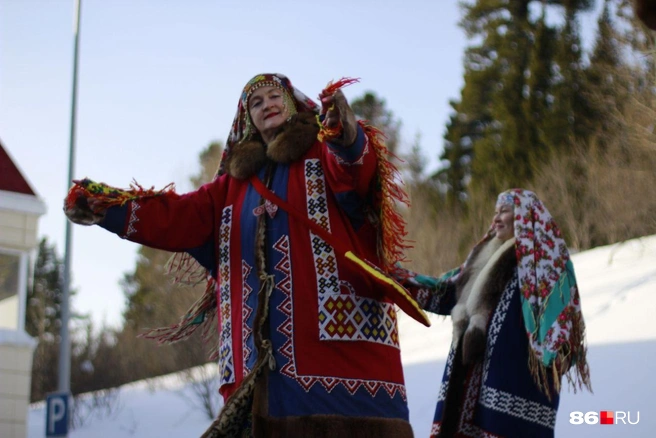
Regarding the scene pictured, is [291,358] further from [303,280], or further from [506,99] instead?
[506,99]

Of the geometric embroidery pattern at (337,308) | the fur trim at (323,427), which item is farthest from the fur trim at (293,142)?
the fur trim at (323,427)

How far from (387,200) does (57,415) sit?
7.83 meters

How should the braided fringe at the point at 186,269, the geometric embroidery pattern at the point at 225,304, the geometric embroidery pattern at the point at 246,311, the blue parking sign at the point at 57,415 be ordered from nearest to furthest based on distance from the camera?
the geometric embroidery pattern at the point at 246,311
the geometric embroidery pattern at the point at 225,304
the braided fringe at the point at 186,269
the blue parking sign at the point at 57,415

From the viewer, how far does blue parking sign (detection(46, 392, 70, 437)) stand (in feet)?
36.4

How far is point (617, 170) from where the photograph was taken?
22.1 meters

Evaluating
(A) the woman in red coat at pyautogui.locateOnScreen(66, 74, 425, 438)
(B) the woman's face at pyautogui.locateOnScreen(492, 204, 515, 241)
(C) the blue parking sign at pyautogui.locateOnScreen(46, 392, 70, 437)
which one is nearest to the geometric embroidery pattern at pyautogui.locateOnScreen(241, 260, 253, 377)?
(A) the woman in red coat at pyautogui.locateOnScreen(66, 74, 425, 438)

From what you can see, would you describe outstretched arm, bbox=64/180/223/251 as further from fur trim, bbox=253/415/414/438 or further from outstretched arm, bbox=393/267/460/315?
outstretched arm, bbox=393/267/460/315

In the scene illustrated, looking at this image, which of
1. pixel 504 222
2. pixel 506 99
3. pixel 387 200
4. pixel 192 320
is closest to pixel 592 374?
pixel 504 222

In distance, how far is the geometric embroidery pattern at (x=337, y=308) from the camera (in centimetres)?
408

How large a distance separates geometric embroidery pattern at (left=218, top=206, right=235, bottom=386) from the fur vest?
5.59 ft

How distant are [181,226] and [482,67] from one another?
89.9 ft

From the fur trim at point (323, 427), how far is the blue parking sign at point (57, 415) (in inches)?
299

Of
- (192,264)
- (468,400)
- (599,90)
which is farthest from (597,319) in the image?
(599,90)

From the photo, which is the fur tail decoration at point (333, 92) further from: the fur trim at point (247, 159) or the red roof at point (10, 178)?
the red roof at point (10, 178)
